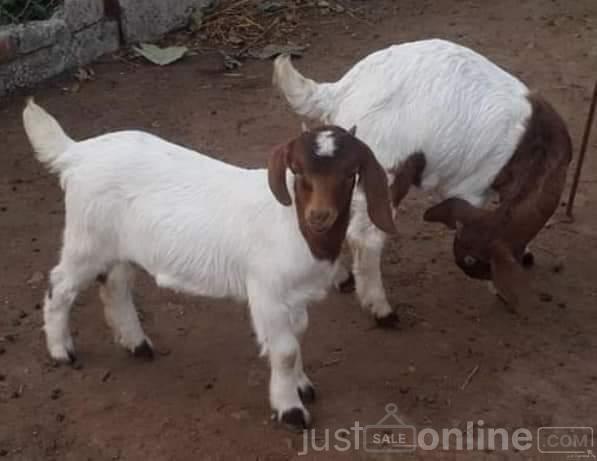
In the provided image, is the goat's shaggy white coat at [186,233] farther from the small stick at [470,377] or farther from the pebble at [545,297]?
the pebble at [545,297]

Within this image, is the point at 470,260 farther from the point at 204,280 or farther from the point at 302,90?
the point at 204,280

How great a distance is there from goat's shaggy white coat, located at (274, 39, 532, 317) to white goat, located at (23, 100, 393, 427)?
2.11 ft

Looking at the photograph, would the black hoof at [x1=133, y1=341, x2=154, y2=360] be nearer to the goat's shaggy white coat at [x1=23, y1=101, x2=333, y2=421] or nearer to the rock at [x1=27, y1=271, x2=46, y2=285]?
the goat's shaggy white coat at [x1=23, y1=101, x2=333, y2=421]

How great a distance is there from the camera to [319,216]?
3.56 metres

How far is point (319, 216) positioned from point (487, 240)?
1.18 metres

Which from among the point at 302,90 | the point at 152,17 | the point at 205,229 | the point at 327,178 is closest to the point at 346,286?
the point at 302,90

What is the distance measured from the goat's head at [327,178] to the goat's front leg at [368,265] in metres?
0.85

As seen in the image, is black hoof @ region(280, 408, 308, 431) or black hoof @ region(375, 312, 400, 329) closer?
black hoof @ region(280, 408, 308, 431)

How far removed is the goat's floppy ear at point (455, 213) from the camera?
4.52 m

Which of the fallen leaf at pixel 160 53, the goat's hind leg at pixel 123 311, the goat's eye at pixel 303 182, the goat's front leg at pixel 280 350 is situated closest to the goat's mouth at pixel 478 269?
the goat's front leg at pixel 280 350

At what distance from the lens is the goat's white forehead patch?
11.7 ft

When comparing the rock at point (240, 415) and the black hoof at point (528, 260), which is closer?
the rock at point (240, 415)

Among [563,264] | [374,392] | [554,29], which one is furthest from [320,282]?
[554,29]

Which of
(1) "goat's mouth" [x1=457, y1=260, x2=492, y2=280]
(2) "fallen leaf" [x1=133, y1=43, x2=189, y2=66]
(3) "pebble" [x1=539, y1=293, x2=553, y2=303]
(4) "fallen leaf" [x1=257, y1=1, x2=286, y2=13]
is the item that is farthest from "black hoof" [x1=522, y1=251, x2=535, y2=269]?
(4) "fallen leaf" [x1=257, y1=1, x2=286, y2=13]
